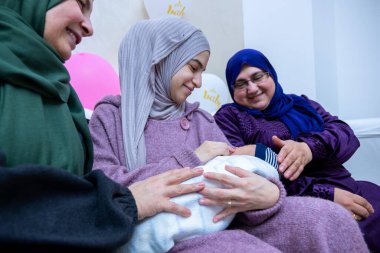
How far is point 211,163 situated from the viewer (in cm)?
87

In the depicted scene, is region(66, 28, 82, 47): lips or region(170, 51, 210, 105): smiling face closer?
region(66, 28, 82, 47): lips

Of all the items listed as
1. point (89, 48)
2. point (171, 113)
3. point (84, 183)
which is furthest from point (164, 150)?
point (89, 48)

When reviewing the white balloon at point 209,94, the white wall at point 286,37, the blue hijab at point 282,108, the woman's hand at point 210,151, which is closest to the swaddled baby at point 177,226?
the woman's hand at point 210,151

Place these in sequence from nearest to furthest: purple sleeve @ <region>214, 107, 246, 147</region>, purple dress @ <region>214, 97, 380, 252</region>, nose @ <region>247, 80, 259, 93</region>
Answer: purple dress @ <region>214, 97, 380, 252</region>
purple sleeve @ <region>214, 107, 246, 147</region>
nose @ <region>247, 80, 259, 93</region>

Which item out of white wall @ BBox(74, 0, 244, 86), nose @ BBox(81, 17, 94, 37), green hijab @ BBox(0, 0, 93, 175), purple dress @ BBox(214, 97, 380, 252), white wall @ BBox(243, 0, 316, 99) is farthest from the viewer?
white wall @ BBox(243, 0, 316, 99)

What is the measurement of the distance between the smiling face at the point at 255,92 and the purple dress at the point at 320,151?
0.09m

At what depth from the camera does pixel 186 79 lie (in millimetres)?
1167

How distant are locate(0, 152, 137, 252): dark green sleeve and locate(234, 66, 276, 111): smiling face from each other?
41.5 inches

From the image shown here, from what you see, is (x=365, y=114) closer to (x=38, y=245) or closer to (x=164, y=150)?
(x=164, y=150)

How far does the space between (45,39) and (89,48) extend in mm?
1163

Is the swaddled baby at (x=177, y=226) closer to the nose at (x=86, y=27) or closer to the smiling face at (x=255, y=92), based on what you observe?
the nose at (x=86, y=27)

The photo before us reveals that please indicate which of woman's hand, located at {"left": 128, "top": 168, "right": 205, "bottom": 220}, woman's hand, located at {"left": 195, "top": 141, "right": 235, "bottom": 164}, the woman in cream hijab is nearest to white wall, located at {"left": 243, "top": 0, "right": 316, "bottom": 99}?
the woman in cream hijab

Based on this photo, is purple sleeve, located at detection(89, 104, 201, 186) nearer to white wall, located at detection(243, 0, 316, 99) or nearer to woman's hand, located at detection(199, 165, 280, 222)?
woman's hand, located at detection(199, 165, 280, 222)

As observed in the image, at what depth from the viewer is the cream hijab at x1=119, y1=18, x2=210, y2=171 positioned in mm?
1119
